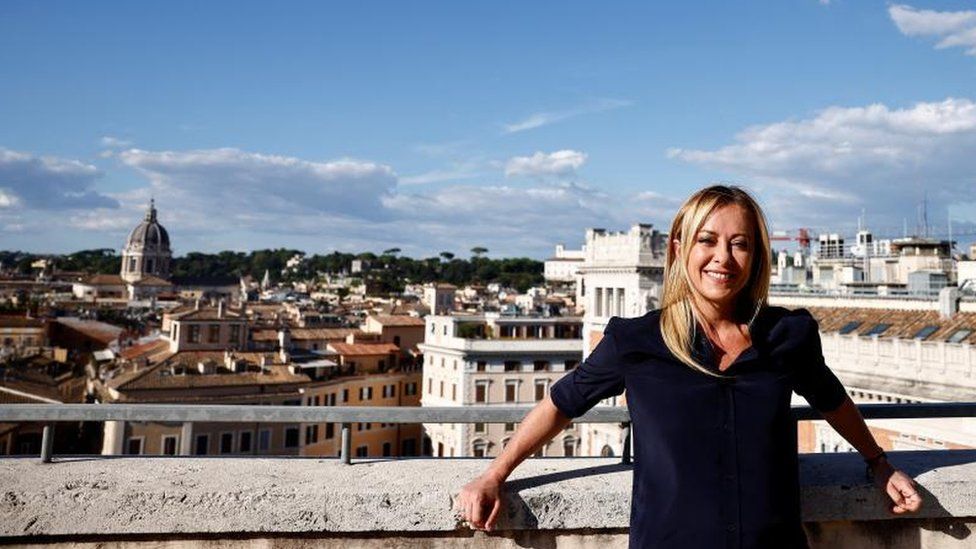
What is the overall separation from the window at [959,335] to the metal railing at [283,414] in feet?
66.3

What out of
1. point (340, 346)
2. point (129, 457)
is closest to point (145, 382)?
point (340, 346)

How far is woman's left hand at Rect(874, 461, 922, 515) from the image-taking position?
251 centimetres

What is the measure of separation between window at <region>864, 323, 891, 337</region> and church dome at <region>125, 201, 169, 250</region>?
146m

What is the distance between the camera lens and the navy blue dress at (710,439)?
199 cm

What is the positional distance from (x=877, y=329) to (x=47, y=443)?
992 inches

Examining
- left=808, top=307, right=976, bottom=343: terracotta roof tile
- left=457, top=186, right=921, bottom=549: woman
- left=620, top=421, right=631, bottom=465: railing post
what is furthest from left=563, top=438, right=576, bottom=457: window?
left=457, top=186, right=921, bottom=549: woman

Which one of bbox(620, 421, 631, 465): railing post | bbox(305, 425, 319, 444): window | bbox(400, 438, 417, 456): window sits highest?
bbox(620, 421, 631, 465): railing post

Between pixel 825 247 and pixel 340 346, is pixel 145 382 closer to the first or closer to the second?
pixel 340 346

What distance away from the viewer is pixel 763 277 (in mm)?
2334

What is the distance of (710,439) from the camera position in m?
2.01

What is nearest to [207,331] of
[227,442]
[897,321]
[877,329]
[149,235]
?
[227,442]

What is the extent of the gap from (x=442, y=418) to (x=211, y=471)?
2.90 feet

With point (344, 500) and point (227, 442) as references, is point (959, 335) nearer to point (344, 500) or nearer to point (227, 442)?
point (344, 500)

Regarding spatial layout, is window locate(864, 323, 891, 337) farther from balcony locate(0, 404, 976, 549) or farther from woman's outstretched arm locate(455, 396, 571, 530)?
woman's outstretched arm locate(455, 396, 571, 530)
